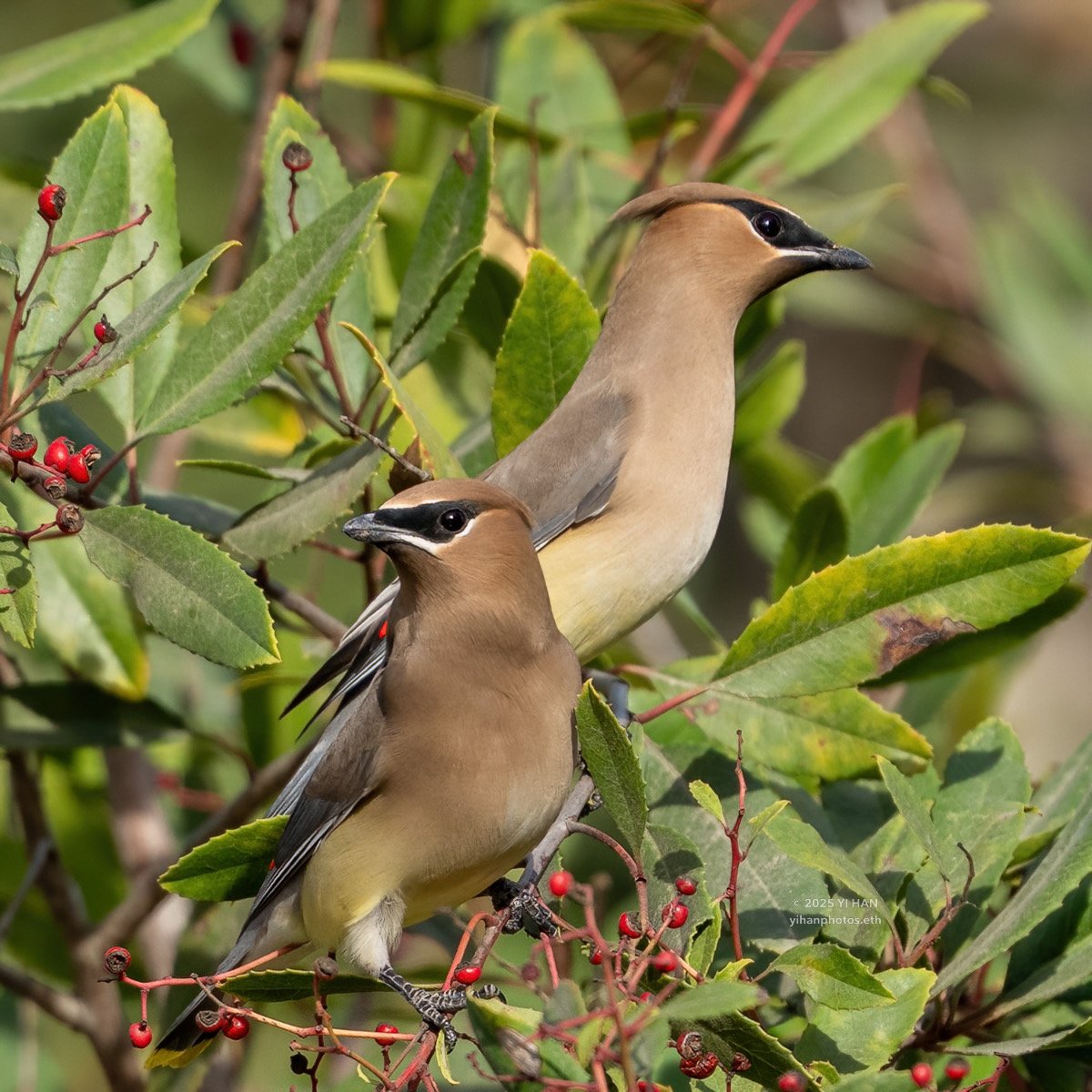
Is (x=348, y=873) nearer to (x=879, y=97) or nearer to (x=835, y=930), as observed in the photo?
(x=835, y=930)

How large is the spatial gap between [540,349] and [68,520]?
0.81 meters

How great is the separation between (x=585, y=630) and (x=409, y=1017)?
3.28ft

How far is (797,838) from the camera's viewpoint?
1.95 m

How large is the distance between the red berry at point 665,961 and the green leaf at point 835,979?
0.14 m

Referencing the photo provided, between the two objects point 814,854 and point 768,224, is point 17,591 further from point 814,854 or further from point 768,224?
point 768,224

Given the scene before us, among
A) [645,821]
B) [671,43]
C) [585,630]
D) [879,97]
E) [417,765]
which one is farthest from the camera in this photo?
[671,43]

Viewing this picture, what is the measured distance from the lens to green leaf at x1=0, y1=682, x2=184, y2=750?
2.73 meters

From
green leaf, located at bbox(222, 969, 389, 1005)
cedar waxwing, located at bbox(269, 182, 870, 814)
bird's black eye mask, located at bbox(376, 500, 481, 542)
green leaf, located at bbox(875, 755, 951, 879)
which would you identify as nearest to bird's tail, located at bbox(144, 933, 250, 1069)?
Answer: cedar waxwing, located at bbox(269, 182, 870, 814)

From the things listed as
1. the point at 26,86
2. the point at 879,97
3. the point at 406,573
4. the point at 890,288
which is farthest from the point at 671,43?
the point at 890,288

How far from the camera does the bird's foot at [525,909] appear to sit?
2324mm

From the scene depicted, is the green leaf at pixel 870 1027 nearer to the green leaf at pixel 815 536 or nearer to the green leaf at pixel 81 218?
the green leaf at pixel 815 536

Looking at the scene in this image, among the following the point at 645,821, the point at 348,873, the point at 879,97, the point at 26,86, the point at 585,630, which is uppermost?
the point at 26,86

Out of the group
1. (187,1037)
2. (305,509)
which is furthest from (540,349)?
(187,1037)

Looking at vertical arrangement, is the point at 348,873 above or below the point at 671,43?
below
